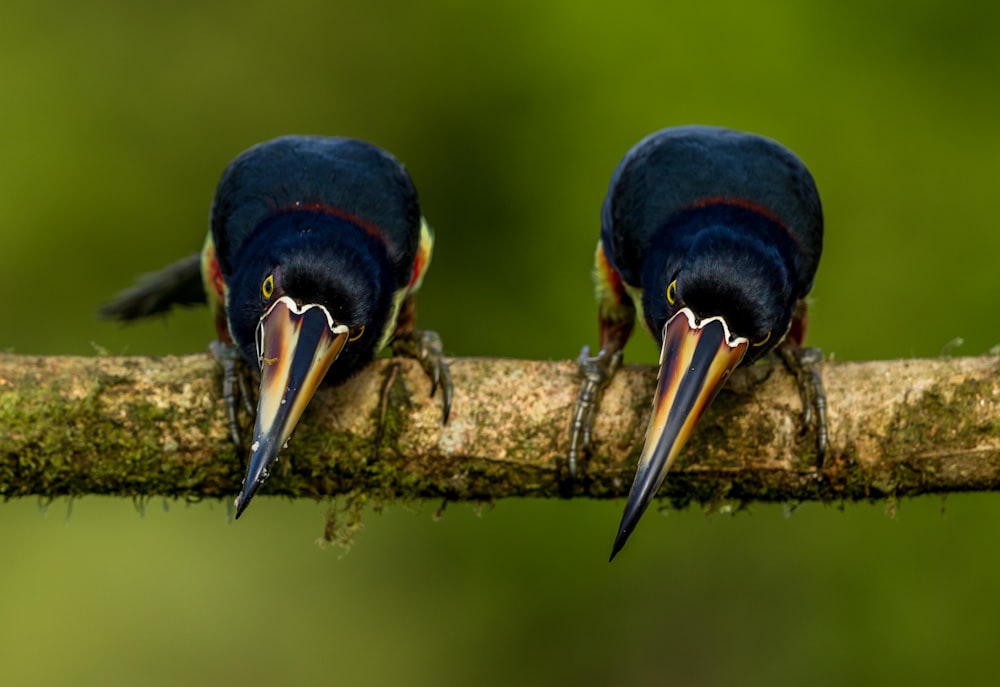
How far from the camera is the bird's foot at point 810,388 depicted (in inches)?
162

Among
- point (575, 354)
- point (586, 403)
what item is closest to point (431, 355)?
point (586, 403)

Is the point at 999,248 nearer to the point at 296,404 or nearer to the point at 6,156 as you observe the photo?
the point at 296,404

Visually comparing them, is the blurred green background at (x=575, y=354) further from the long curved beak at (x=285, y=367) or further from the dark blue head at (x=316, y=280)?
the long curved beak at (x=285, y=367)

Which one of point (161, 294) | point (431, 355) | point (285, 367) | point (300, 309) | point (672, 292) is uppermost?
point (672, 292)

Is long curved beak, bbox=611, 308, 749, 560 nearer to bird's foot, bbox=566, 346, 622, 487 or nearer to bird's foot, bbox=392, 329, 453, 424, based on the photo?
bird's foot, bbox=566, 346, 622, 487

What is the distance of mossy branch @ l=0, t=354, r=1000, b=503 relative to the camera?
4055 mm

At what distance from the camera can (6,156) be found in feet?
25.4

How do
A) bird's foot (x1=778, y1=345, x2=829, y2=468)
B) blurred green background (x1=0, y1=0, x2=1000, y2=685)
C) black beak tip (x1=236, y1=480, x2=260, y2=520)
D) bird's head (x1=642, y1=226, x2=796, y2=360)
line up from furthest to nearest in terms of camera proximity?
blurred green background (x1=0, y1=0, x2=1000, y2=685) < bird's foot (x1=778, y1=345, x2=829, y2=468) < bird's head (x1=642, y1=226, x2=796, y2=360) < black beak tip (x1=236, y1=480, x2=260, y2=520)

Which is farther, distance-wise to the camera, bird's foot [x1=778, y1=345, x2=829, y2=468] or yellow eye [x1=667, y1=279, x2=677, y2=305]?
bird's foot [x1=778, y1=345, x2=829, y2=468]

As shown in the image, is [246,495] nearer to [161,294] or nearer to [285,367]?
[285,367]

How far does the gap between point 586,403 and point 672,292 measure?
447mm

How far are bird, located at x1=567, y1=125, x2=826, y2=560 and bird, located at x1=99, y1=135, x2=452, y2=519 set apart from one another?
27.4 inches

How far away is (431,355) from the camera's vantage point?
4.34m

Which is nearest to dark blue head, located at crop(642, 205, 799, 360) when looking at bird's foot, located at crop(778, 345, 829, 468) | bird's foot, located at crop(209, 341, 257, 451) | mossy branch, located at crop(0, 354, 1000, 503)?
bird's foot, located at crop(778, 345, 829, 468)
